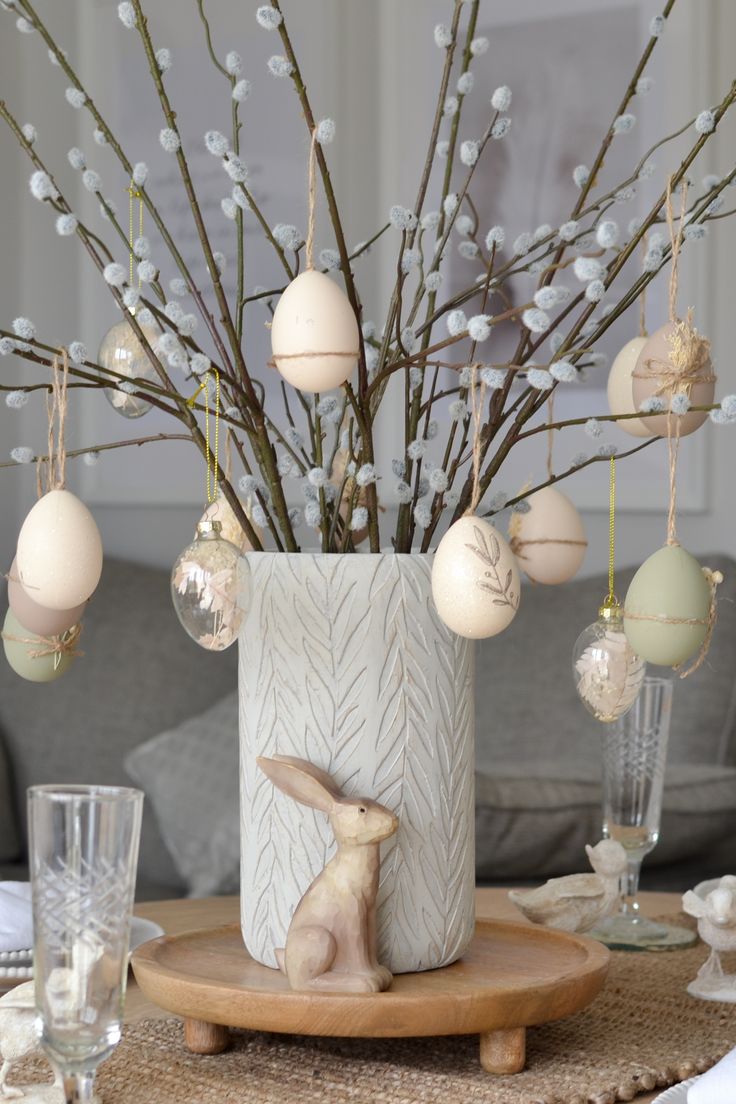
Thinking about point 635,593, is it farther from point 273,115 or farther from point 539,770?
point 273,115

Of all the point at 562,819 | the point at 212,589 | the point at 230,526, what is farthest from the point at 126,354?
the point at 562,819

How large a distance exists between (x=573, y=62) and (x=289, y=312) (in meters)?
2.15

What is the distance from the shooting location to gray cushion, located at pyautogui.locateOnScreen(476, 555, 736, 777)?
232cm

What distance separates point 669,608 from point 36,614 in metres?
0.37

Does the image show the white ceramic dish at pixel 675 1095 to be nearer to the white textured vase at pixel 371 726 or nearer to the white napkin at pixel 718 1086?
the white napkin at pixel 718 1086

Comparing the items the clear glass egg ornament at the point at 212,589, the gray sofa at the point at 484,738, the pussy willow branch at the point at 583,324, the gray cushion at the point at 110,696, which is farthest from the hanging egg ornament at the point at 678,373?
the gray cushion at the point at 110,696

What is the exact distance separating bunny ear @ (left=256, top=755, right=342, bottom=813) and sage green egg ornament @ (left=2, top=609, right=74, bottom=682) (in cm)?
17

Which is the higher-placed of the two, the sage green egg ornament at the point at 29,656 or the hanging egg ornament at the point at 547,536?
the hanging egg ornament at the point at 547,536

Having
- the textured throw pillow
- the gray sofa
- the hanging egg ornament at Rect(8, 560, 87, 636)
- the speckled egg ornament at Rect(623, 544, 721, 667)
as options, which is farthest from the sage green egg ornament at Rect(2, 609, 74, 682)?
the textured throw pillow

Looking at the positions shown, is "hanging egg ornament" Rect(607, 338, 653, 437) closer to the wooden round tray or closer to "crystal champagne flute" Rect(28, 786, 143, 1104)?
the wooden round tray

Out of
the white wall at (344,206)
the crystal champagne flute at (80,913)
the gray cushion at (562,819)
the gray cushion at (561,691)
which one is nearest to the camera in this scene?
the crystal champagne flute at (80,913)

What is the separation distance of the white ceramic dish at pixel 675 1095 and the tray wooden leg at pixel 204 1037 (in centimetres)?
25

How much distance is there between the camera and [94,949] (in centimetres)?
67

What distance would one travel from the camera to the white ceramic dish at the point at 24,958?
39.9 inches
